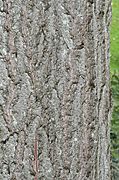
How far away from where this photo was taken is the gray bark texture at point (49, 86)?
1800 millimetres

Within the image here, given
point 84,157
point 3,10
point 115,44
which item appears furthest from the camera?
point 115,44

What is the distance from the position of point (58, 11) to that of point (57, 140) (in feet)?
1.42

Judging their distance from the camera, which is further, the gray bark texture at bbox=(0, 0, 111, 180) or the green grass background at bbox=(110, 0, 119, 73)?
the green grass background at bbox=(110, 0, 119, 73)

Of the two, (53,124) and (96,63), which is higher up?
(96,63)

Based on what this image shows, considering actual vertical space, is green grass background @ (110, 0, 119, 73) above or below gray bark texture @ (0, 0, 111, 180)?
below

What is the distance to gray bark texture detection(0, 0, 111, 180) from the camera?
180 cm

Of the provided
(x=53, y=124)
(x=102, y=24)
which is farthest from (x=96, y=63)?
(x=53, y=124)

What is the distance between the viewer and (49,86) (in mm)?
1853

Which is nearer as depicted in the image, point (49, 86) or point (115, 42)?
point (49, 86)

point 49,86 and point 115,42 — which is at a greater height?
point 49,86

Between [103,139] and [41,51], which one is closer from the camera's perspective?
[41,51]

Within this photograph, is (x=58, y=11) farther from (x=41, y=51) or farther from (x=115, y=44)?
(x=115, y=44)

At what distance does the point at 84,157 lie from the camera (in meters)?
1.93

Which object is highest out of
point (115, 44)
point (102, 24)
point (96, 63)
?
point (102, 24)
